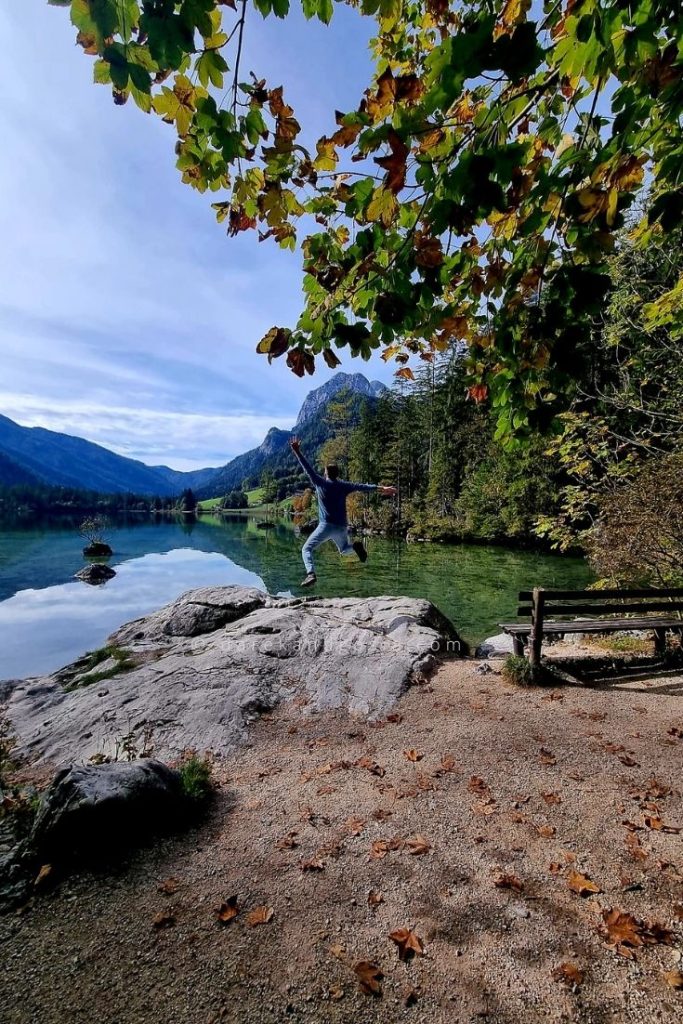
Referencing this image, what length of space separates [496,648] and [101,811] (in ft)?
29.6

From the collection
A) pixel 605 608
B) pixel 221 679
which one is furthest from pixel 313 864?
pixel 605 608

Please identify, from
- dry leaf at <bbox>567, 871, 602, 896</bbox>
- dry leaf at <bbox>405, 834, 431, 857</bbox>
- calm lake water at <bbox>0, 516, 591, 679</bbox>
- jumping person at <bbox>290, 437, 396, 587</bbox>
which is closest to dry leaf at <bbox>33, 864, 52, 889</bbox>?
dry leaf at <bbox>405, 834, 431, 857</bbox>

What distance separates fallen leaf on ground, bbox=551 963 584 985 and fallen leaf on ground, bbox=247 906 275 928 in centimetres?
185

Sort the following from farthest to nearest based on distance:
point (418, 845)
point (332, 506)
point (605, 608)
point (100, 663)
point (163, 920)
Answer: point (100, 663), point (332, 506), point (605, 608), point (418, 845), point (163, 920)

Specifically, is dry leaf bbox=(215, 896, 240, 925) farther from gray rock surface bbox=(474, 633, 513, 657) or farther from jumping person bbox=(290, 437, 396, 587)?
gray rock surface bbox=(474, 633, 513, 657)

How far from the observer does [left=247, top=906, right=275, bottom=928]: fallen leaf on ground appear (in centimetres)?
314

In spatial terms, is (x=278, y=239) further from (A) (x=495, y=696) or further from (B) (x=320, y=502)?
(A) (x=495, y=696)

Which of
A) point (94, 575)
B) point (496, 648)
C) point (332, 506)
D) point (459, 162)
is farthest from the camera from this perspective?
point (94, 575)

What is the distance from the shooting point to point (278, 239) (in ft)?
9.60

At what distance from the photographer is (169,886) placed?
3.53 m

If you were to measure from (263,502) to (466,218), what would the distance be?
149318 millimetres

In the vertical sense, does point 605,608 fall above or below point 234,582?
above

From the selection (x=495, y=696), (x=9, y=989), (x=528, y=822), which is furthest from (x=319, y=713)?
(x=9, y=989)

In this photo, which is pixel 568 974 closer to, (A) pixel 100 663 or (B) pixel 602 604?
(B) pixel 602 604
